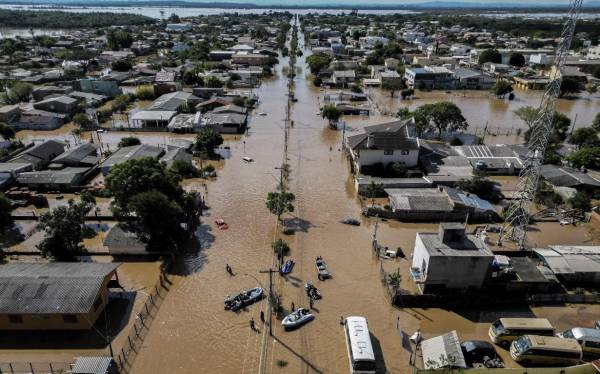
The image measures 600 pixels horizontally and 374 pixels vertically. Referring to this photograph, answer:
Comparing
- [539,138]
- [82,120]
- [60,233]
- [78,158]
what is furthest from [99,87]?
[539,138]

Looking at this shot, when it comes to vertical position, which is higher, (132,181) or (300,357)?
(132,181)

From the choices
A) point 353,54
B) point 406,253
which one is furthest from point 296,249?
point 353,54

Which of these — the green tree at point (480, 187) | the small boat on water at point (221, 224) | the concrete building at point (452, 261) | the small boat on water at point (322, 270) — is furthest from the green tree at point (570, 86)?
the small boat on water at point (221, 224)

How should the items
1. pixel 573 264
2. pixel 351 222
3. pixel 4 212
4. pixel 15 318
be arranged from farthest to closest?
pixel 351 222 < pixel 4 212 < pixel 573 264 < pixel 15 318

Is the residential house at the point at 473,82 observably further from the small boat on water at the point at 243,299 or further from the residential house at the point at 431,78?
the small boat on water at the point at 243,299

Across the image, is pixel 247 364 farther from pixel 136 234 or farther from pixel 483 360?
pixel 136 234

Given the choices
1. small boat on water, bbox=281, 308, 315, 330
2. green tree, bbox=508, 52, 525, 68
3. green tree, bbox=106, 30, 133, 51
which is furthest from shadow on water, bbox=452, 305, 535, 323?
green tree, bbox=106, 30, 133, 51

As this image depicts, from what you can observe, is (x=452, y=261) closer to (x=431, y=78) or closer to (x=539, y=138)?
(x=539, y=138)
